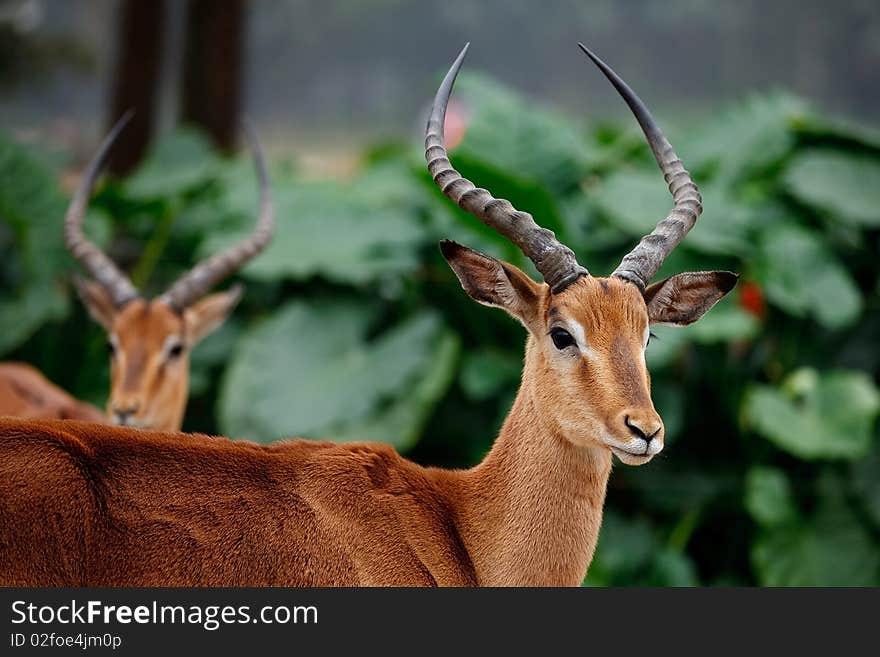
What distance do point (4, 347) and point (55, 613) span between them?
17.6 ft

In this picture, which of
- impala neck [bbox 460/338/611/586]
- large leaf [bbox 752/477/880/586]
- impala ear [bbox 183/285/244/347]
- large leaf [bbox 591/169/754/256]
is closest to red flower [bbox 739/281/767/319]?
large leaf [bbox 591/169/754/256]

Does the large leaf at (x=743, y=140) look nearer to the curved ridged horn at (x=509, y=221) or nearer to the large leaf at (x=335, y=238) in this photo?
the large leaf at (x=335, y=238)

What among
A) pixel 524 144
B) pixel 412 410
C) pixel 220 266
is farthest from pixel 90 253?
pixel 524 144

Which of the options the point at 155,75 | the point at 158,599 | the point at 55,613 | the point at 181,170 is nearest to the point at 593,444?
the point at 158,599

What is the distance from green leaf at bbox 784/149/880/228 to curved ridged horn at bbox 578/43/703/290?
16.1 ft

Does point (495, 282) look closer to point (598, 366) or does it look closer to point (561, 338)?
point (561, 338)

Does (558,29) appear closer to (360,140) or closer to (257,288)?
(360,140)

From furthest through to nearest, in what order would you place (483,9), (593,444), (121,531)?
(483,9)
(593,444)
(121,531)

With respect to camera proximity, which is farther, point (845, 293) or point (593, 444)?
point (845, 293)

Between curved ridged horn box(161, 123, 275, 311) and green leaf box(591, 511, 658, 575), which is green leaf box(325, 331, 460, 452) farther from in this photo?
green leaf box(591, 511, 658, 575)

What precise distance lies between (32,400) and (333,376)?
2.13 m

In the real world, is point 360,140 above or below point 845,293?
below

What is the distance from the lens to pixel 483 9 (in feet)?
96.0

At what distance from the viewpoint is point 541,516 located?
391 cm
